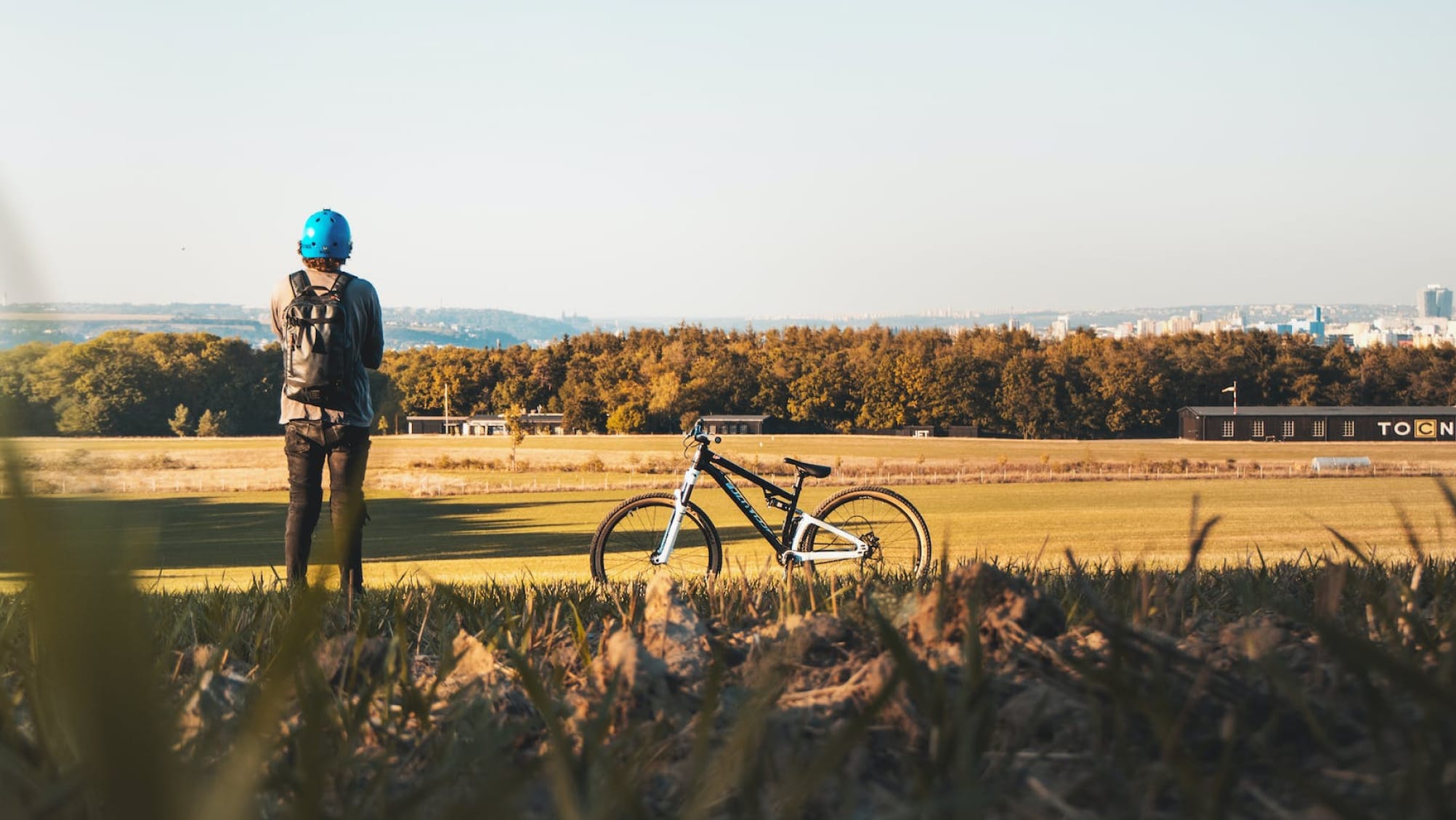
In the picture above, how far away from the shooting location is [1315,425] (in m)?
108

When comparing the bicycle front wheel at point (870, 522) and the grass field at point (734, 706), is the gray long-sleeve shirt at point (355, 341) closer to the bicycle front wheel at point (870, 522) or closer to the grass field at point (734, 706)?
the grass field at point (734, 706)

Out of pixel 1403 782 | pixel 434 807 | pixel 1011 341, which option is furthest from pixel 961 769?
pixel 1011 341

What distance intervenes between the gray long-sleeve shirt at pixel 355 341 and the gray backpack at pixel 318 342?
1.5 inches

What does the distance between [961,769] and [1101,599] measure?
5.38 ft

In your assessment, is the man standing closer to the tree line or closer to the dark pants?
the dark pants

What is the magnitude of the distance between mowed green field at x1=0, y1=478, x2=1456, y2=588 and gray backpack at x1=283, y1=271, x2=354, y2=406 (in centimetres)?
1721

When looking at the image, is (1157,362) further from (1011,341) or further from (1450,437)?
(1450,437)

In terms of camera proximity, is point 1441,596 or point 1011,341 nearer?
point 1441,596

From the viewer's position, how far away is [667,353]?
128m

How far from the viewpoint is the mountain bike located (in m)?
7.59

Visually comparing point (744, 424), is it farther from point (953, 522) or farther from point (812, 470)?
point (812, 470)

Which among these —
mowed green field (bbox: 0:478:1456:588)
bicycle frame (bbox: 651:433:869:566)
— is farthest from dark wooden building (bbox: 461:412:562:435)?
bicycle frame (bbox: 651:433:869:566)

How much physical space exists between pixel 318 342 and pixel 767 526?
334 centimetres

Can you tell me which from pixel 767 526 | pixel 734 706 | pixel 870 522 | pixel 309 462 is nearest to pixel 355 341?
pixel 309 462
